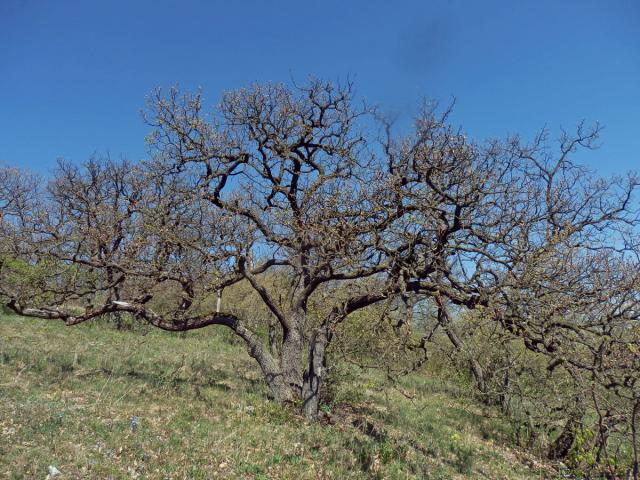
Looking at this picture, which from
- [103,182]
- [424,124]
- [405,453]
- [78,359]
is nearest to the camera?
[405,453]

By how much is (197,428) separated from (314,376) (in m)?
2.64

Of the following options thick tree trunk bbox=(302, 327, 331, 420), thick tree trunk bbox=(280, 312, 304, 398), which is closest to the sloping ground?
thick tree trunk bbox=(302, 327, 331, 420)

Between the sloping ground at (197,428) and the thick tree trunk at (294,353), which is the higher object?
the thick tree trunk at (294,353)

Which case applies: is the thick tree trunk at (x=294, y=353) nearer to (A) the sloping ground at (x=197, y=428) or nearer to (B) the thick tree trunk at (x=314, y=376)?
(B) the thick tree trunk at (x=314, y=376)

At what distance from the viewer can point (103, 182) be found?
26.2 m

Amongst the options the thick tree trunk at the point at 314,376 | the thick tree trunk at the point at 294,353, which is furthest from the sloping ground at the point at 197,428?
the thick tree trunk at the point at 294,353

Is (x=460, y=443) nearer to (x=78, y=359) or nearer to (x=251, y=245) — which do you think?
(x=251, y=245)

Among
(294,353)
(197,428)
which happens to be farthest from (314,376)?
(197,428)

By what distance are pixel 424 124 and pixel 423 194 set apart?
2.00 m

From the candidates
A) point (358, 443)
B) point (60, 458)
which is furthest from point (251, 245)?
point (60, 458)

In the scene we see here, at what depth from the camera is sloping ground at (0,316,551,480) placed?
5.69 m

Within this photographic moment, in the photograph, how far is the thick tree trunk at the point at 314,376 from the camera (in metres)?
8.84

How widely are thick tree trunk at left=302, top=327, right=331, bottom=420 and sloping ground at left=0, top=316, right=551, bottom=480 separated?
0.38 m

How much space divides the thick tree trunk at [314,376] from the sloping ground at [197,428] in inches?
14.9
